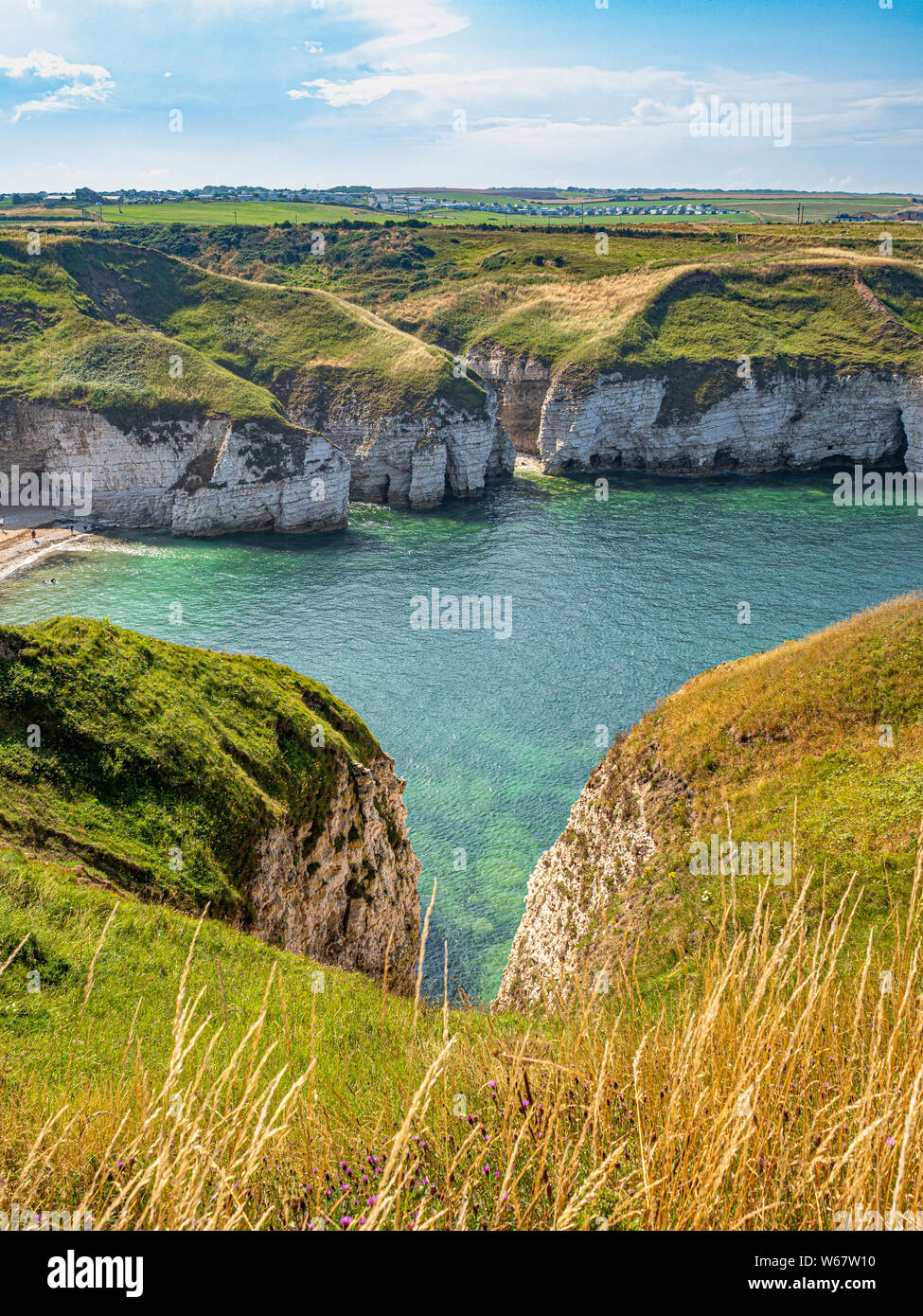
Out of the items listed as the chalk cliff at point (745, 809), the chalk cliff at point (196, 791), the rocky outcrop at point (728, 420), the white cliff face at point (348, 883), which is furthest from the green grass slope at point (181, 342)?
the chalk cliff at point (745, 809)

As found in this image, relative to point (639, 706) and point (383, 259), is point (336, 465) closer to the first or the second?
point (639, 706)

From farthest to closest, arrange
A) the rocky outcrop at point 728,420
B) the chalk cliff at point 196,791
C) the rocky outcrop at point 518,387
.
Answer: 1. the rocky outcrop at point 518,387
2. the rocky outcrop at point 728,420
3. the chalk cliff at point 196,791

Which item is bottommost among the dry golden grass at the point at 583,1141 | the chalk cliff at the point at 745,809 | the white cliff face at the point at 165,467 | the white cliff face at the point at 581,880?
the white cliff face at the point at 581,880

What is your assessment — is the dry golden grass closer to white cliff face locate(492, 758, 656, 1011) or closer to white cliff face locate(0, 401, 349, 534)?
white cliff face locate(492, 758, 656, 1011)

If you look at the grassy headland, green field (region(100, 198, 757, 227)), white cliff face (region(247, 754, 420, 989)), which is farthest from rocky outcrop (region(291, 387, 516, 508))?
green field (region(100, 198, 757, 227))

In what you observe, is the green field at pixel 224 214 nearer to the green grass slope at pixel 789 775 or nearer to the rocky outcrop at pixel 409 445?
the rocky outcrop at pixel 409 445

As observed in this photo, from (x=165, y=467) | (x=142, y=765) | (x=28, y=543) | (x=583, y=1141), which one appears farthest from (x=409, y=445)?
(x=583, y=1141)

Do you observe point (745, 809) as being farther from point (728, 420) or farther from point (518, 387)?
point (518, 387)
